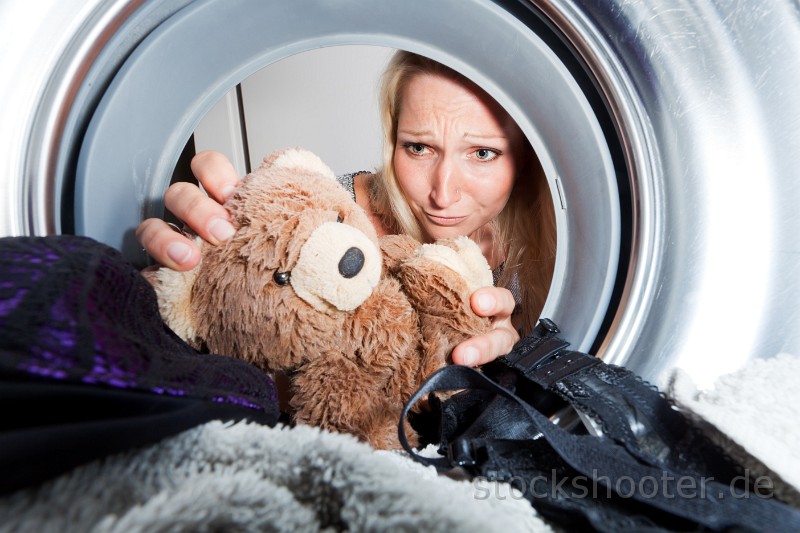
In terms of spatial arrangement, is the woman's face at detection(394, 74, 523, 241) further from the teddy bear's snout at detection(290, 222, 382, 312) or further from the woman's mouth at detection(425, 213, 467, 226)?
the teddy bear's snout at detection(290, 222, 382, 312)

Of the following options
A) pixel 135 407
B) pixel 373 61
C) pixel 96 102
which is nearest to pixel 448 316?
pixel 135 407

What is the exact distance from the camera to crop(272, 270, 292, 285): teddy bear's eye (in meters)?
0.46

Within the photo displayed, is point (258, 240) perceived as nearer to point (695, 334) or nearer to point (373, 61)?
point (695, 334)

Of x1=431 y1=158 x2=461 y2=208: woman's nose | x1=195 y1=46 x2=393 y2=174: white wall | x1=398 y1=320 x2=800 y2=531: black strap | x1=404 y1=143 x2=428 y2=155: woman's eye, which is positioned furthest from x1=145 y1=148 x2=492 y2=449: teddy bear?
x1=195 y1=46 x2=393 y2=174: white wall

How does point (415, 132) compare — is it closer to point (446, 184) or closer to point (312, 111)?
point (446, 184)

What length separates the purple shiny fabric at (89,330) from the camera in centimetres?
27

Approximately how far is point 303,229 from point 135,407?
218 mm

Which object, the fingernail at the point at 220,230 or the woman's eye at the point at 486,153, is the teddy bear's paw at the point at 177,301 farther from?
the woman's eye at the point at 486,153

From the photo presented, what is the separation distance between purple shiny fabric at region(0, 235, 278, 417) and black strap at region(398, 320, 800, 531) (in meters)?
0.14

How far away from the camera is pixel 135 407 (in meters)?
0.28

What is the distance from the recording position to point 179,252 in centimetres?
48

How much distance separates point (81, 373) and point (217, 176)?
409mm

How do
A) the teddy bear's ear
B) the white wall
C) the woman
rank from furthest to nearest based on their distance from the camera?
the white wall
the woman
the teddy bear's ear

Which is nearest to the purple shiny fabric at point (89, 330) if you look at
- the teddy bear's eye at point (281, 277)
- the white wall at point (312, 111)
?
the teddy bear's eye at point (281, 277)
